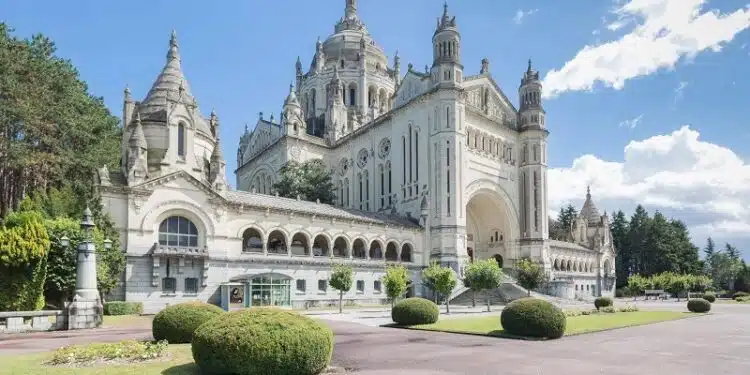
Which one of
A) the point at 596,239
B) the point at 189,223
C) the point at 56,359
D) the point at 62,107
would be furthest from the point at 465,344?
the point at 596,239

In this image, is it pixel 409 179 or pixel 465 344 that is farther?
pixel 409 179

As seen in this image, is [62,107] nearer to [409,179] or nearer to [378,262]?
[378,262]

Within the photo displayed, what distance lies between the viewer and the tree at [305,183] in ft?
223

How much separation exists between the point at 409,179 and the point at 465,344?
42965 mm

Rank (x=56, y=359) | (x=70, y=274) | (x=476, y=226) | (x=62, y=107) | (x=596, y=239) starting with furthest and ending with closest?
(x=596, y=239), (x=476, y=226), (x=62, y=107), (x=70, y=274), (x=56, y=359)

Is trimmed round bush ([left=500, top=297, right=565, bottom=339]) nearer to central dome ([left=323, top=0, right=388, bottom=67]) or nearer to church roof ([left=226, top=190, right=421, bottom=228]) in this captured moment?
church roof ([left=226, top=190, right=421, bottom=228])

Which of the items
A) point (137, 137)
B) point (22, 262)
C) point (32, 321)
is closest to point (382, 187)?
point (137, 137)

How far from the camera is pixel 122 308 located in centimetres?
3706

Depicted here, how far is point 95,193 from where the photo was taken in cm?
3934

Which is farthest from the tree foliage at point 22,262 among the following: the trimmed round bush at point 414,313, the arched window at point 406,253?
the arched window at point 406,253

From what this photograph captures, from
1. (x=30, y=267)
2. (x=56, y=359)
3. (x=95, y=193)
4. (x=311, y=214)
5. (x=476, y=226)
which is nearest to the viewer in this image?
(x=56, y=359)

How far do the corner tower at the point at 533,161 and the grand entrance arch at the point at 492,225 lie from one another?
1.86 metres

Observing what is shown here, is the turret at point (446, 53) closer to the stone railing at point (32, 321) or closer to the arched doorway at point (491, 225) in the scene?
the arched doorway at point (491, 225)

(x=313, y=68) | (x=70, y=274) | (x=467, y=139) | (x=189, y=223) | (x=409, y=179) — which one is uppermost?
(x=313, y=68)
